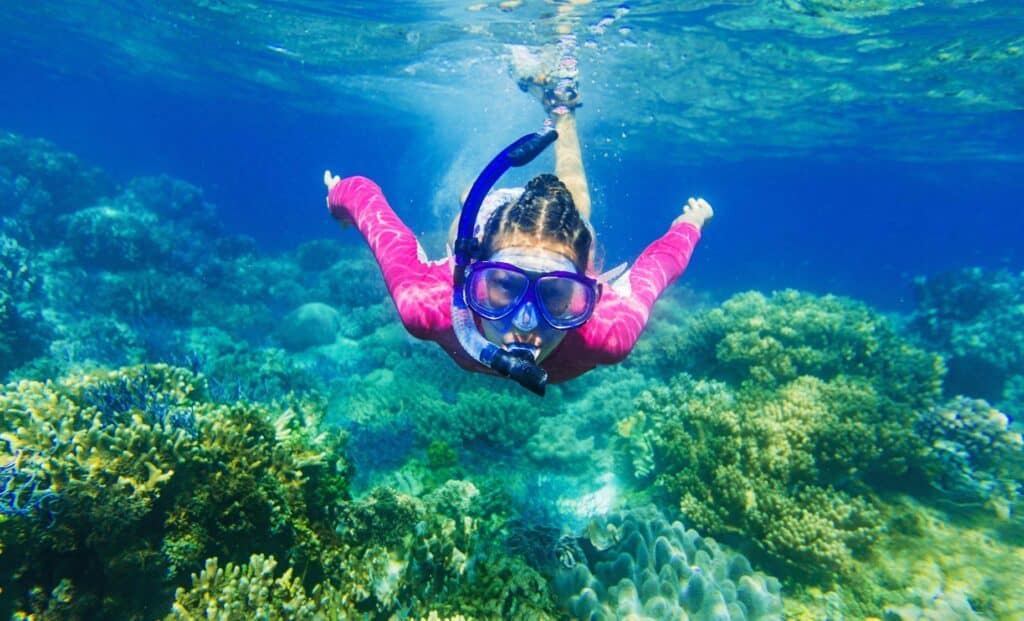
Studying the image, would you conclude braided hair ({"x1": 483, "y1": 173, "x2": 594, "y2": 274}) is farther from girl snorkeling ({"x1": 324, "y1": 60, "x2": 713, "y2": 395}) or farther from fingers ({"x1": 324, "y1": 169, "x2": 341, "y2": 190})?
fingers ({"x1": 324, "y1": 169, "x2": 341, "y2": 190})

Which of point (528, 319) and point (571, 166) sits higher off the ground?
point (571, 166)

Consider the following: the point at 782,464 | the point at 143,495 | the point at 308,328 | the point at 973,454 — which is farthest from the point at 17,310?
the point at 973,454

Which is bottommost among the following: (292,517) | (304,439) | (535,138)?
(292,517)

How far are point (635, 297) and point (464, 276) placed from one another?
1810 mm

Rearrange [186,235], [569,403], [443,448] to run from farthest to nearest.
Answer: [186,235], [569,403], [443,448]

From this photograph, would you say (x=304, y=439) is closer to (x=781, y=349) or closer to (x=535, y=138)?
(x=535, y=138)

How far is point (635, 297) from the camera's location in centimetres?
438

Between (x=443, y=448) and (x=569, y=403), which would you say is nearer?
(x=443, y=448)

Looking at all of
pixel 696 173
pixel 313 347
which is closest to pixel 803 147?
pixel 696 173

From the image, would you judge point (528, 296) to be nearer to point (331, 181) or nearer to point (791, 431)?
point (331, 181)

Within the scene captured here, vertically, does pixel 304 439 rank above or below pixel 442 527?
above

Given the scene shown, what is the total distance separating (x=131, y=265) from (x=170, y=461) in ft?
59.6

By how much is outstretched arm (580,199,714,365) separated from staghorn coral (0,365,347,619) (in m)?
2.73

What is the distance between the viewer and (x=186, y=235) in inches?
886
